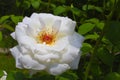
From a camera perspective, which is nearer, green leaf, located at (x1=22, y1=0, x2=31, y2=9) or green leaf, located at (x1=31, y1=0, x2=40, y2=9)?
green leaf, located at (x1=31, y1=0, x2=40, y2=9)

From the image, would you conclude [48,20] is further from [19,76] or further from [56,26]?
[19,76]

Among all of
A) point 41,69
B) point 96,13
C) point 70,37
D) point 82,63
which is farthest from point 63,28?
point 96,13

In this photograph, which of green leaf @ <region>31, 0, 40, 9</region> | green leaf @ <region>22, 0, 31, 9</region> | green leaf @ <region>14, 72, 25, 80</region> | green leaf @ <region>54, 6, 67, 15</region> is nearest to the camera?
green leaf @ <region>14, 72, 25, 80</region>

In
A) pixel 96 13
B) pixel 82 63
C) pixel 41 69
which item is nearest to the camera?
pixel 41 69

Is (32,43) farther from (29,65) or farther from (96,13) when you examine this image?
(96,13)

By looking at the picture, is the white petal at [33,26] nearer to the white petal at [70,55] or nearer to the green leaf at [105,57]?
the white petal at [70,55]

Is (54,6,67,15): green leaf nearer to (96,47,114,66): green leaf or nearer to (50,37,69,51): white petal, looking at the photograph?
(96,47,114,66): green leaf

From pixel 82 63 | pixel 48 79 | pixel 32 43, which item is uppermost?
pixel 32 43

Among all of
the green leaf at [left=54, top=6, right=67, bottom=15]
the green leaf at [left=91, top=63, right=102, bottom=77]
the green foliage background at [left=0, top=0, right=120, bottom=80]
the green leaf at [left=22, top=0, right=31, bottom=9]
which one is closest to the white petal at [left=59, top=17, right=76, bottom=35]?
the green foliage background at [left=0, top=0, right=120, bottom=80]
